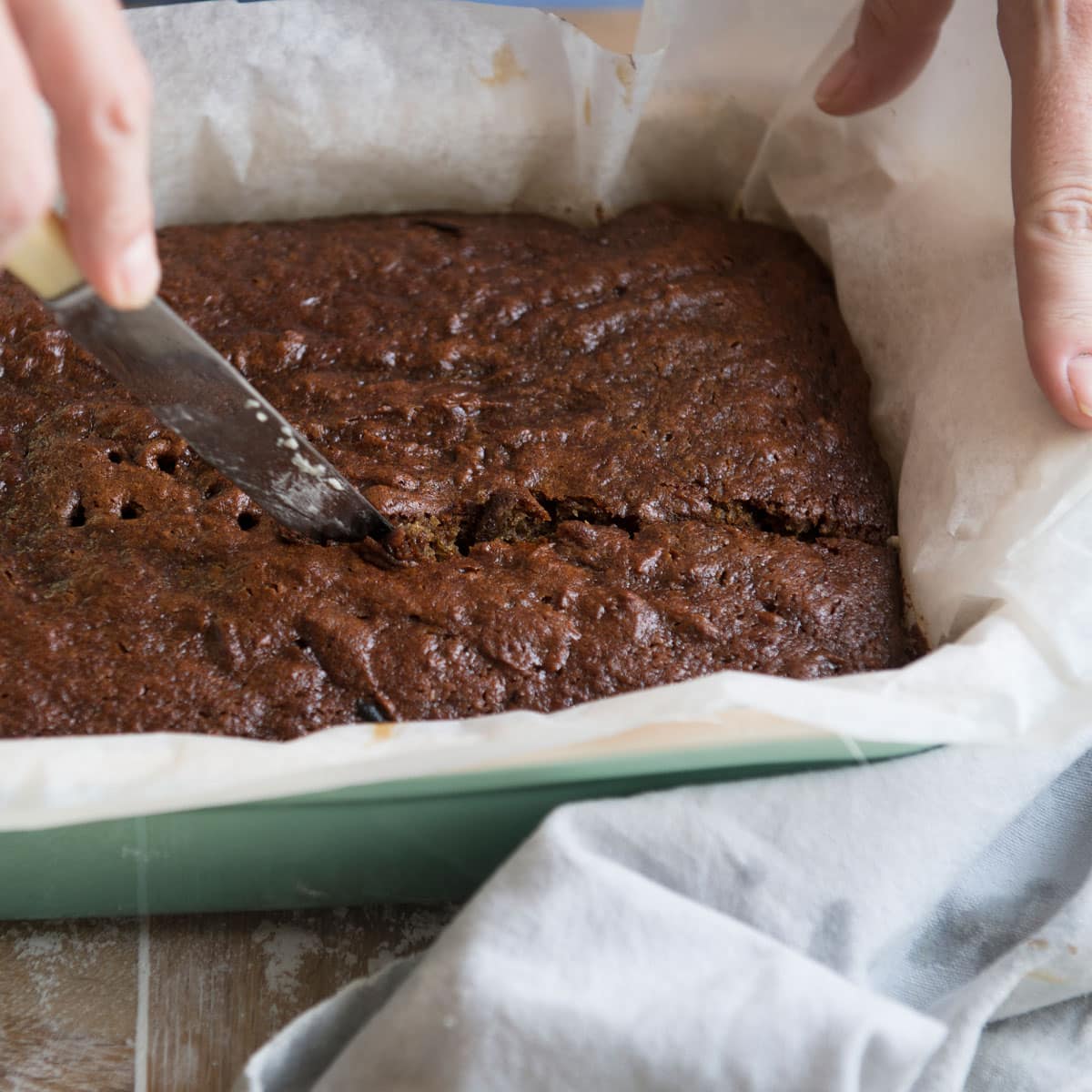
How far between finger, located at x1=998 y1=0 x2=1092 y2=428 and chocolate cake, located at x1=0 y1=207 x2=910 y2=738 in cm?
35

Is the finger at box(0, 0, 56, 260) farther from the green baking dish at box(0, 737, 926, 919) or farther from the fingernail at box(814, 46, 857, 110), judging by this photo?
the fingernail at box(814, 46, 857, 110)

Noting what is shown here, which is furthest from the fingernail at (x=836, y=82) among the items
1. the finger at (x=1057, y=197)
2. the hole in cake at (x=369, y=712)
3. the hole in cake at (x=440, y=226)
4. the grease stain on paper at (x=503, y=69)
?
the hole in cake at (x=369, y=712)

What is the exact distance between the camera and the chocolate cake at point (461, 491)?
58.0 inches

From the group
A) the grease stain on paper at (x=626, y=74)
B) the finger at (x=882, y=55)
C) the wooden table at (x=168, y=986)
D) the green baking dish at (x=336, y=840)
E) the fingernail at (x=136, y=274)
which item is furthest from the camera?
the grease stain on paper at (x=626, y=74)

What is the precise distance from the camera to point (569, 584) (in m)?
1.56

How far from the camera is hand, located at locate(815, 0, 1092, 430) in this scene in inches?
58.9

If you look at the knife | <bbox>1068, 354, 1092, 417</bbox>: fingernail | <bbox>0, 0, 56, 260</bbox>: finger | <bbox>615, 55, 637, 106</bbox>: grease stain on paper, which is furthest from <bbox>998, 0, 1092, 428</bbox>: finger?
<bbox>0, 0, 56, 260</bbox>: finger

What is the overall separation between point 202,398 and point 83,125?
0.46 m

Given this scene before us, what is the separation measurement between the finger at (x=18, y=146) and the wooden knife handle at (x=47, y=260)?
0.12 metres

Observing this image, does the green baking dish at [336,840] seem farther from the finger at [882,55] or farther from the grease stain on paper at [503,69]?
the grease stain on paper at [503,69]

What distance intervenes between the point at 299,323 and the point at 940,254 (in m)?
1.00

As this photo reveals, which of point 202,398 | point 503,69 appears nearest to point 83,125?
point 202,398

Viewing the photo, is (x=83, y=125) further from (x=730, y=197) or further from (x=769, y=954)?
(x=730, y=197)

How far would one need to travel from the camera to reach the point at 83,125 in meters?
0.98
